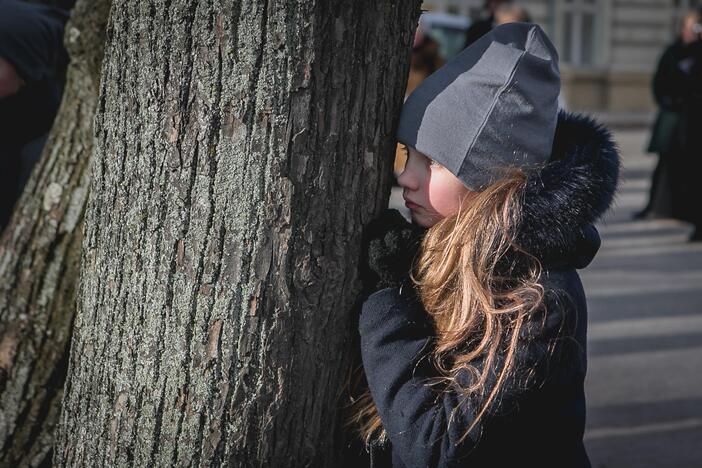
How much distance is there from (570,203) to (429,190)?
1.00 feet

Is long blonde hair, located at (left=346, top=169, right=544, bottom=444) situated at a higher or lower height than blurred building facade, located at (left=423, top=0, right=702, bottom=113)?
lower

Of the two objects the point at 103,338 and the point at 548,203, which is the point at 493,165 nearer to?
the point at 548,203

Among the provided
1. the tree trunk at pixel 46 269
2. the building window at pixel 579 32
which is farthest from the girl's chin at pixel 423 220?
the building window at pixel 579 32

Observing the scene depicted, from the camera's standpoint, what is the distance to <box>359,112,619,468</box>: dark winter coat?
5.80ft

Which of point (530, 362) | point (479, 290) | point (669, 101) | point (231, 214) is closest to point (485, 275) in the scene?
point (479, 290)

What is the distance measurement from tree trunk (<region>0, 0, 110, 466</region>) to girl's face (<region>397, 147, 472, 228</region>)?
1030 mm

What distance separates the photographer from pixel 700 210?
8.31 meters

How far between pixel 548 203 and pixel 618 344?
11.8 ft

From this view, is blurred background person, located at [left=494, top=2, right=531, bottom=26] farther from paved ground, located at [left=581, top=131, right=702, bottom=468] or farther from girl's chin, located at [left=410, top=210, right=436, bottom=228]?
girl's chin, located at [left=410, top=210, right=436, bottom=228]

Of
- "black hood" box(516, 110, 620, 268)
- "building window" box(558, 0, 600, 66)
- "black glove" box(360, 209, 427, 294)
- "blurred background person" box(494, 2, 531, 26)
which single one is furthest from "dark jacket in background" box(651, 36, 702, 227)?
"building window" box(558, 0, 600, 66)

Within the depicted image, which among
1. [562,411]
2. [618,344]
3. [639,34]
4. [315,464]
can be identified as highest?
[639,34]

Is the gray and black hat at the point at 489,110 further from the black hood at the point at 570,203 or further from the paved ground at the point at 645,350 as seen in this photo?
the paved ground at the point at 645,350

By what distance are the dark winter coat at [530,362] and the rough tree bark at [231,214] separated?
0.13 metres

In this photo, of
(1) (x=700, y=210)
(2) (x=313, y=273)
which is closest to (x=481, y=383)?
(2) (x=313, y=273)
